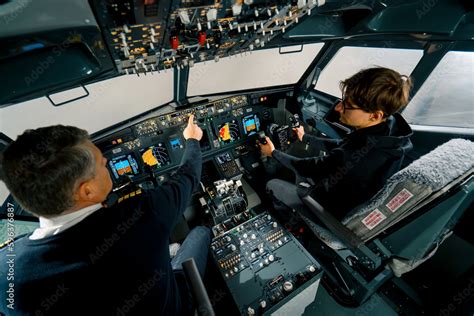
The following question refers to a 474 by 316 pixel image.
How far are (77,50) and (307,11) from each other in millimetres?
1175

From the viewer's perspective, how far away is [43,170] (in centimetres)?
79

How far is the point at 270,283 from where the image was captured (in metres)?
1.63

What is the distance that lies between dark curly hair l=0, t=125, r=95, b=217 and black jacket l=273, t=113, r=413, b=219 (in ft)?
4.59

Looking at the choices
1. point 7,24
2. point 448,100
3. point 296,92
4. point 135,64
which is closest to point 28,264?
point 7,24

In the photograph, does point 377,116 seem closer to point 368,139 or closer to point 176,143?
point 368,139

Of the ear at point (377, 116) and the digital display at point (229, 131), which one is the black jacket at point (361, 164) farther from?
the digital display at point (229, 131)

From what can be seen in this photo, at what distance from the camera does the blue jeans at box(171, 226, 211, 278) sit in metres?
1.59

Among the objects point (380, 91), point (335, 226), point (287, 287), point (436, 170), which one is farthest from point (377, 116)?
point (287, 287)

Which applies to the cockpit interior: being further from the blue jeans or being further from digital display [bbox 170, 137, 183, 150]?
the blue jeans

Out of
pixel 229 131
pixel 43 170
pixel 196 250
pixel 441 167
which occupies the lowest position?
pixel 196 250

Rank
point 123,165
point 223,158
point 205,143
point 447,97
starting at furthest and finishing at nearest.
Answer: point 447,97
point 223,158
point 205,143
point 123,165

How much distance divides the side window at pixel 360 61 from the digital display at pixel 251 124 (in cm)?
86

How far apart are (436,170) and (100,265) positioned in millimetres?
1592

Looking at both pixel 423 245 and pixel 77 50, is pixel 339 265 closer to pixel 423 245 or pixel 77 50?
pixel 423 245
